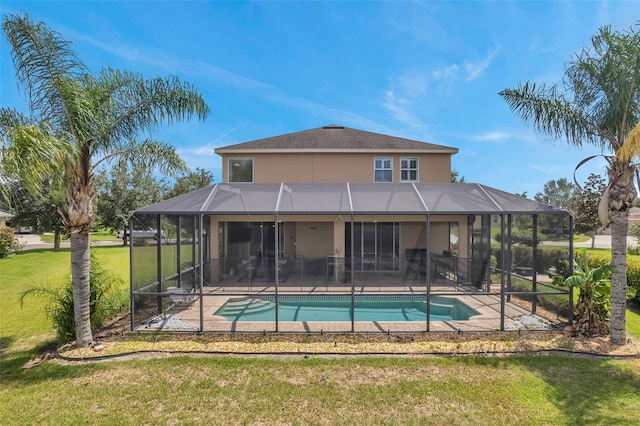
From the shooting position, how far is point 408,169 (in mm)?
15906

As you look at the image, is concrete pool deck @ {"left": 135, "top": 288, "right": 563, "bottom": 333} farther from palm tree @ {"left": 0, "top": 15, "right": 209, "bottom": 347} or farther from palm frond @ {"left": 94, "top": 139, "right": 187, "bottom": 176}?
palm frond @ {"left": 94, "top": 139, "right": 187, "bottom": 176}

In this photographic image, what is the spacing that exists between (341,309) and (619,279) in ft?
24.5

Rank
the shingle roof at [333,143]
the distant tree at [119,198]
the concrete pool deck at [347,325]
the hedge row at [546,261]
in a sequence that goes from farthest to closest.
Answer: the distant tree at [119,198], the shingle roof at [333,143], the hedge row at [546,261], the concrete pool deck at [347,325]

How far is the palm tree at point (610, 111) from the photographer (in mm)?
7047

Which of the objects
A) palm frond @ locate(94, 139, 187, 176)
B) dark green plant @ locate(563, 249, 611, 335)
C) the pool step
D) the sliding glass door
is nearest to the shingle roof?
the sliding glass door

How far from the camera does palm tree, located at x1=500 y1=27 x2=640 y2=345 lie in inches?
277

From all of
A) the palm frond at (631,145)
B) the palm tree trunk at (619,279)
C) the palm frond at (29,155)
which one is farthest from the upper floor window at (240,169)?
the palm tree trunk at (619,279)

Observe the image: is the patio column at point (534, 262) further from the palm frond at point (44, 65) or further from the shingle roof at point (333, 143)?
the palm frond at point (44, 65)

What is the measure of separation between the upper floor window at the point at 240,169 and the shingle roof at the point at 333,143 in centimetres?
61

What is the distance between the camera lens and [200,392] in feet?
17.5

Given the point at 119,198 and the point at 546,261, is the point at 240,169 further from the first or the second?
the point at 119,198

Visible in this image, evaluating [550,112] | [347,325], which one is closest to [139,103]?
[347,325]

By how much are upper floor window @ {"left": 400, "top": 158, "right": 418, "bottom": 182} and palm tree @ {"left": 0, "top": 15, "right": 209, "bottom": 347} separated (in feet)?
36.0

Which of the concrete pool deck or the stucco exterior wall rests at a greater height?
the stucco exterior wall
